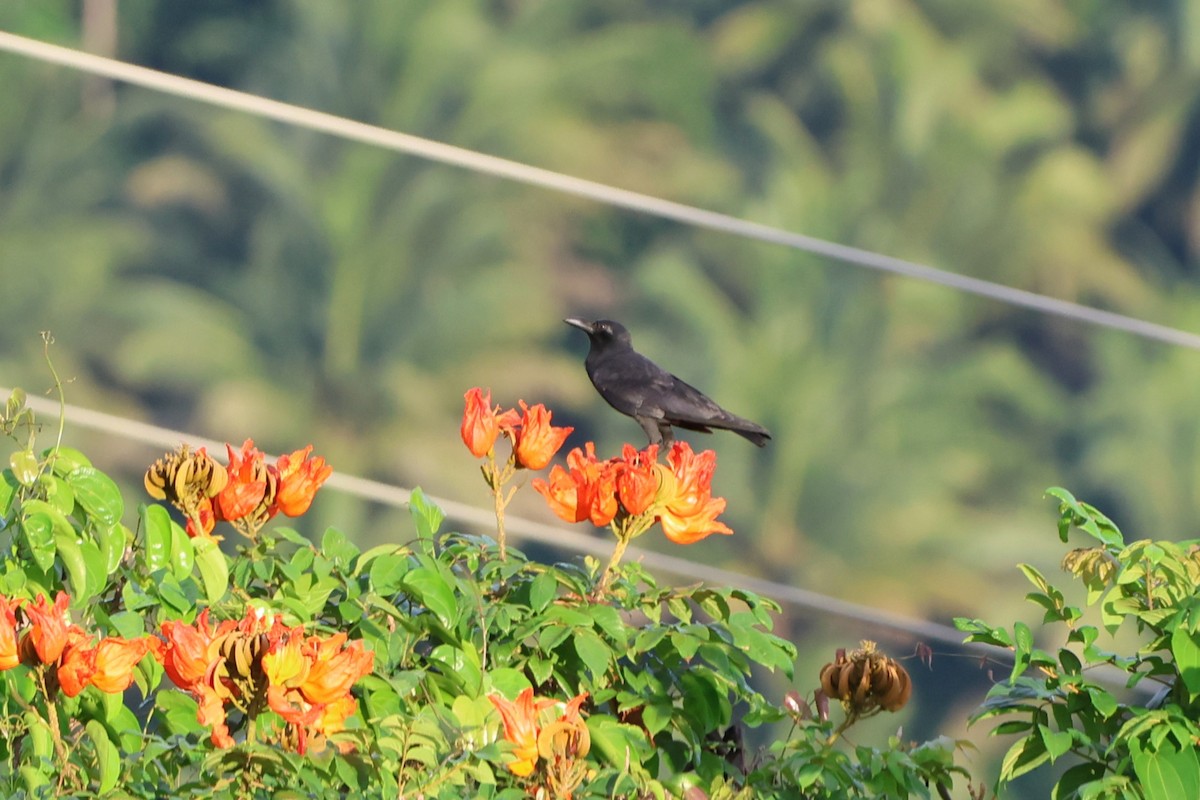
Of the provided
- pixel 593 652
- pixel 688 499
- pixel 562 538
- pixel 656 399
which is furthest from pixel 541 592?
pixel 562 538

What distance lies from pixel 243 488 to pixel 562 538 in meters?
2.23

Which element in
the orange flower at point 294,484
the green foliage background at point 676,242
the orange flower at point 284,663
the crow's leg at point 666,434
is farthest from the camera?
the green foliage background at point 676,242

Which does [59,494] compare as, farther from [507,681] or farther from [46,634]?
[507,681]

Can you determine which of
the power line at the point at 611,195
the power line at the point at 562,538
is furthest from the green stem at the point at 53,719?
the power line at the point at 611,195

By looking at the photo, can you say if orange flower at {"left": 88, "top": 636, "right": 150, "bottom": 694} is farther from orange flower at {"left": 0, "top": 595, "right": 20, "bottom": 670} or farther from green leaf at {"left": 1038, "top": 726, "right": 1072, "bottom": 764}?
green leaf at {"left": 1038, "top": 726, "right": 1072, "bottom": 764}

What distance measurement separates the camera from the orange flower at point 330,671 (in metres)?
1.18

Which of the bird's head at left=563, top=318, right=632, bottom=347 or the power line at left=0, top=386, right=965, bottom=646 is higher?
the bird's head at left=563, top=318, right=632, bottom=347

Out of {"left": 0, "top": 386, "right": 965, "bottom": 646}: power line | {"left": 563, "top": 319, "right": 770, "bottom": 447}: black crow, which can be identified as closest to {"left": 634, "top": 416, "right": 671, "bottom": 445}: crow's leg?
{"left": 563, "top": 319, "right": 770, "bottom": 447}: black crow

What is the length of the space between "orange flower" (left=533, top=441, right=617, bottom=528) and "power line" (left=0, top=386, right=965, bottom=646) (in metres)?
2.08

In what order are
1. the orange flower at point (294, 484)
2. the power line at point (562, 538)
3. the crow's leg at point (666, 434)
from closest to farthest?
the orange flower at point (294, 484)
the crow's leg at point (666, 434)
the power line at point (562, 538)

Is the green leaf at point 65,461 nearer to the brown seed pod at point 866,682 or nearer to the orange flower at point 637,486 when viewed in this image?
the orange flower at point 637,486

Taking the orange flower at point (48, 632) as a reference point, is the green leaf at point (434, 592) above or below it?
below

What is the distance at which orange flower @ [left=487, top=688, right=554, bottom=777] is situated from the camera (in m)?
1.25

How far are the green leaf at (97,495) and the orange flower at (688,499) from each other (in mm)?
468
